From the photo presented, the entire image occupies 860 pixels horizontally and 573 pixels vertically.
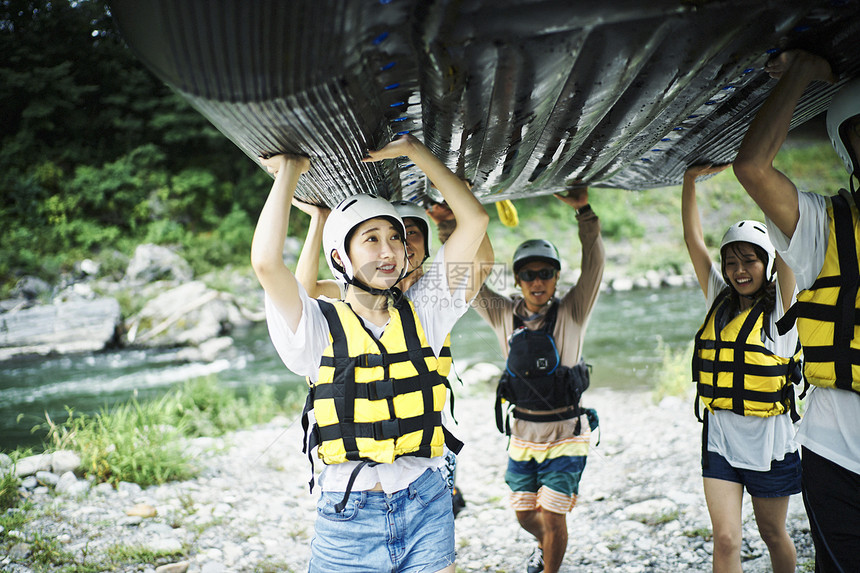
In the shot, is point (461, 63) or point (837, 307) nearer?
point (461, 63)

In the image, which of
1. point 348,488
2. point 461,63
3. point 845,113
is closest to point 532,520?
point 348,488

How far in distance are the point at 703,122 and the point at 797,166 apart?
3514 cm

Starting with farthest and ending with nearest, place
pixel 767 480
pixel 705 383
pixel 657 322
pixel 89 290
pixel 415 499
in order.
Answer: pixel 89 290 → pixel 657 322 → pixel 705 383 → pixel 767 480 → pixel 415 499

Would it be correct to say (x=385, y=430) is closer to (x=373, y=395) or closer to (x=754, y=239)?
(x=373, y=395)

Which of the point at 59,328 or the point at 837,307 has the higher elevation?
the point at 837,307

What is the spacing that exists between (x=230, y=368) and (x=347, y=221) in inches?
400

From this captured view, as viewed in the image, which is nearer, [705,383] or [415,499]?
[415,499]

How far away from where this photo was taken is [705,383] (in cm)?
282

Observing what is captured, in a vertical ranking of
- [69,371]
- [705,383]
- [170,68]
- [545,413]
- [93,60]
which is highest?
[93,60]

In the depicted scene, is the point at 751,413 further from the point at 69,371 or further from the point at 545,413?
the point at 69,371

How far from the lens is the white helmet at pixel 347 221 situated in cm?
197

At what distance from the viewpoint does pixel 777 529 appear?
105 inches

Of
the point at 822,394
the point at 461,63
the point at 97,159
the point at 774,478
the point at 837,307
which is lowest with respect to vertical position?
the point at 774,478

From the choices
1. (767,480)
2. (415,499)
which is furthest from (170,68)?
(767,480)
